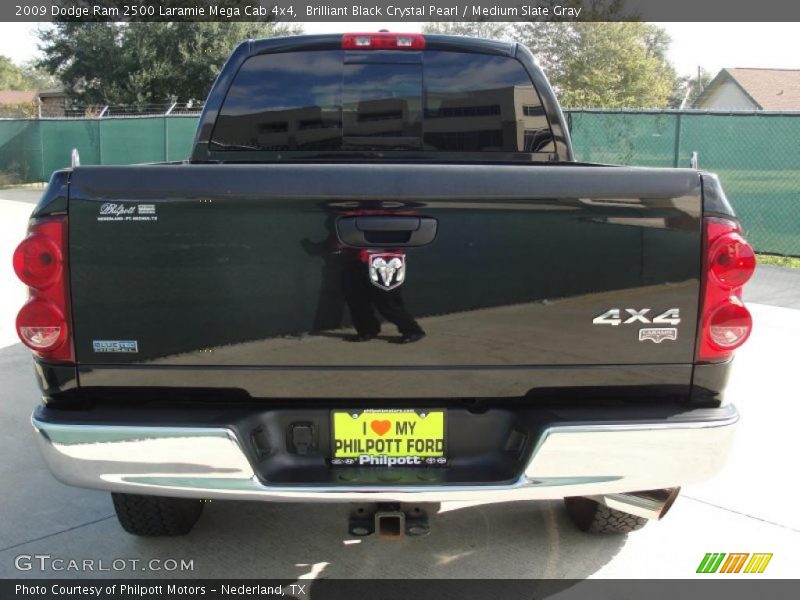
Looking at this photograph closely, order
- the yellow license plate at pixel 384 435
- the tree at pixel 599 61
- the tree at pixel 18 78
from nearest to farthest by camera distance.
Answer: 1. the yellow license plate at pixel 384 435
2. the tree at pixel 599 61
3. the tree at pixel 18 78

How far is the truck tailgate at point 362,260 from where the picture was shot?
260 centimetres

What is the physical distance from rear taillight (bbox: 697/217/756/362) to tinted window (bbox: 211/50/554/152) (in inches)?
75.1

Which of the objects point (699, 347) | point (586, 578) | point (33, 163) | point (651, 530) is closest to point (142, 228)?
point (699, 347)

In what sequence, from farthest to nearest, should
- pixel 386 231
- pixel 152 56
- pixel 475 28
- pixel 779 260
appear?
1. pixel 475 28
2. pixel 152 56
3. pixel 779 260
4. pixel 386 231

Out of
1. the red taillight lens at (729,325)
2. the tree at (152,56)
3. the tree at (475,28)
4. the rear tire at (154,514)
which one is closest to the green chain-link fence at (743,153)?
the red taillight lens at (729,325)

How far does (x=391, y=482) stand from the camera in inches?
105

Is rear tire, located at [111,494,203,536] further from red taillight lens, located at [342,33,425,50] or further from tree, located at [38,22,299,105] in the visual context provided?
tree, located at [38,22,299,105]

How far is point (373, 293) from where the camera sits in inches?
103

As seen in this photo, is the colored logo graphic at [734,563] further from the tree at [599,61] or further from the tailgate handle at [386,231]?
the tree at [599,61]

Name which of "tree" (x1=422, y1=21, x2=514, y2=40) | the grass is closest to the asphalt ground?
the grass

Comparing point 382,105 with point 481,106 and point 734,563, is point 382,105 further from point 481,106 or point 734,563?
point 734,563

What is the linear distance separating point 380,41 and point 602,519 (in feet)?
8.17

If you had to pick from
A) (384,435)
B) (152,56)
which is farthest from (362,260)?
(152,56)

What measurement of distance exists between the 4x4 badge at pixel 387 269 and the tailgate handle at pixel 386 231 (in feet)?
0.11
